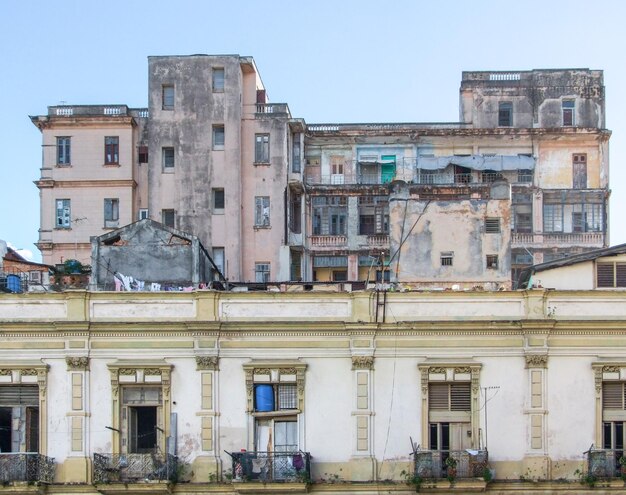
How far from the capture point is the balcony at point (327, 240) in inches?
2133

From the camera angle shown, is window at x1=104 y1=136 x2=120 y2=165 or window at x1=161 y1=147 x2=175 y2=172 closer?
window at x1=161 y1=147 x2=175 y2=172

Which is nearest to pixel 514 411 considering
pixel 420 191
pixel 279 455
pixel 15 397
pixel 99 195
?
pixel 279 455

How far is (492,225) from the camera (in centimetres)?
4319

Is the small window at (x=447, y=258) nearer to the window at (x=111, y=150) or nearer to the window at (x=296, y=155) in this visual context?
the window at (x=296, y=155)

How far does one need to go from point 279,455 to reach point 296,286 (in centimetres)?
938

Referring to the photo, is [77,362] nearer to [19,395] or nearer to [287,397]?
[19,395]

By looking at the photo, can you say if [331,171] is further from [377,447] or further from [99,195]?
[377,447]

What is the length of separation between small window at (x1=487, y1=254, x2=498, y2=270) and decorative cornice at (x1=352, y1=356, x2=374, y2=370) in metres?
12.9

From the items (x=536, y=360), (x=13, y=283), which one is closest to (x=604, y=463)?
(x=536, y=360)

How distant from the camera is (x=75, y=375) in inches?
1211

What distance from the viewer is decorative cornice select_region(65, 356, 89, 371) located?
101 feet

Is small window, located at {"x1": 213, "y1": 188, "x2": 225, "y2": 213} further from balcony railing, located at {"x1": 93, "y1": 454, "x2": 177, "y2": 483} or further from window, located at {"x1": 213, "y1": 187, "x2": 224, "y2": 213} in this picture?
balcony railing, located at {"x1": 93, "y1": 454, "x2": 177, "y2": 483}

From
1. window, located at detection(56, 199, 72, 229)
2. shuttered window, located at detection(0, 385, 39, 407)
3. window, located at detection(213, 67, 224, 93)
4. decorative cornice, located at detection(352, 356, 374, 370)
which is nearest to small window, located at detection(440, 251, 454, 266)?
decorative cornice, located at detection(352, 356, 374, 370)

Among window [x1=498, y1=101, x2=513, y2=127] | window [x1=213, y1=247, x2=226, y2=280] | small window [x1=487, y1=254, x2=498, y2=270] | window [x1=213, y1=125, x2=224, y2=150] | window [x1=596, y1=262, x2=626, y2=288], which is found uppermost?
window [x1=498, y1=101, x2=513, y2=127]
